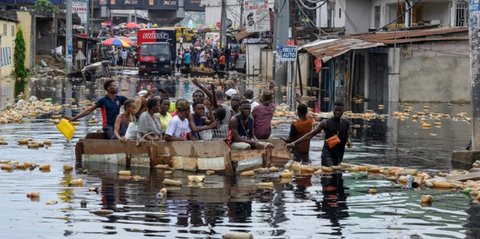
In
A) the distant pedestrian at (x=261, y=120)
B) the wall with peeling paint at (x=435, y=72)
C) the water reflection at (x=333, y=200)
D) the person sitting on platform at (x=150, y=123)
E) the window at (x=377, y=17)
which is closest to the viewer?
the water reflection at (x=333, y=200)

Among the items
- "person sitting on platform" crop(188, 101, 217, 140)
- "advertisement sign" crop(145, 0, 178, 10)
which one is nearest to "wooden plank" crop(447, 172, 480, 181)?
"person sitting on platform" crop(188, 101, 217, 140)

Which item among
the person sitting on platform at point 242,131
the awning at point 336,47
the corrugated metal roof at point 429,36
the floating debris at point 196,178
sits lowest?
the floating debris at point 196,178

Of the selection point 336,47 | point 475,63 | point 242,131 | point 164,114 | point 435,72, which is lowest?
point 242,131

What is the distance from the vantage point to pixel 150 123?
1900cm

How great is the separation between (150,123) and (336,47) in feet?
80.5

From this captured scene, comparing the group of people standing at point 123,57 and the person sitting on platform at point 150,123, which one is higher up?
the group of people standing at point 123,57

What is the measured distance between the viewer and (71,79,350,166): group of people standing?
18.6m

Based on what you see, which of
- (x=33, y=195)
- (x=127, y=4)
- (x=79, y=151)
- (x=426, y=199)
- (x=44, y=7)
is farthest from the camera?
(x=127, y=4)

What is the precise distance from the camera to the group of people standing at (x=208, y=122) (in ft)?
61.2

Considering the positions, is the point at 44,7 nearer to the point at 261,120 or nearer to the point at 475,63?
the point at 261,120

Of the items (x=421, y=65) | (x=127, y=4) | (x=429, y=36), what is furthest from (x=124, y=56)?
(x=421, y=65)

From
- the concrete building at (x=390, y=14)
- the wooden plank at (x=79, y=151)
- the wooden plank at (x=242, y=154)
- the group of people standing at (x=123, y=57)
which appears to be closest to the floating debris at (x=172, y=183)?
the wooden plank at (x=242, y=154)

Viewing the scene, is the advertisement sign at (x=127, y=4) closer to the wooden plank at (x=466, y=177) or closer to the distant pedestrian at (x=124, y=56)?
the distant pedestrian at (x=124, y=56)

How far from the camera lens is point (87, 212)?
14.0 m
